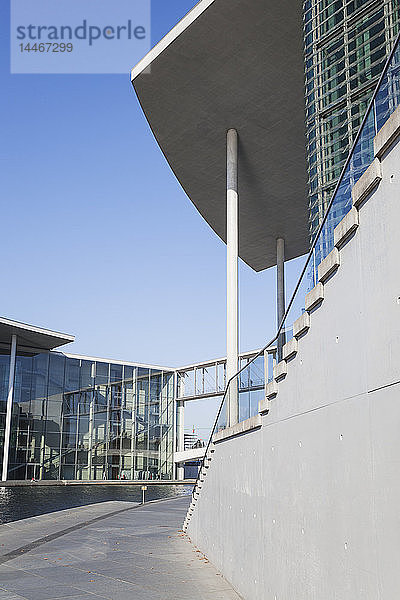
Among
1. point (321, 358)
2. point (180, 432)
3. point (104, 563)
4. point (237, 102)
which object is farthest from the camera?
point (180, 432)

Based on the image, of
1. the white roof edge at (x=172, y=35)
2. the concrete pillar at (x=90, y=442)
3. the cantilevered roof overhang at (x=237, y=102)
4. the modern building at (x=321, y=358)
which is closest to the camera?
the modern building at (x=321, y=358)

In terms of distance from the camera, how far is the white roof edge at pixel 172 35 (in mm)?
16469

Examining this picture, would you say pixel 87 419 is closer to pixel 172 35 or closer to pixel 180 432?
pixel 180 432

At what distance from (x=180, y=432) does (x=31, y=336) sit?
739 inches

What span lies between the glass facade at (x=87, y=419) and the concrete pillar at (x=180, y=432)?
2.11 feet

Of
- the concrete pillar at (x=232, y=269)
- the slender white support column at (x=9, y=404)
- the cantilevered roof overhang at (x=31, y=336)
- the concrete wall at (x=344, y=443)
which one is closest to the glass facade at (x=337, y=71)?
the concrete pillar at (x=232, y=269)

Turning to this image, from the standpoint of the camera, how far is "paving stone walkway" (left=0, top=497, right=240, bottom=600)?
28.4 feet

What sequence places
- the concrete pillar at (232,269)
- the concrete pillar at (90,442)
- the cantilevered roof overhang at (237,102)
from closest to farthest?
the cantilevered roof overhang at (237,102)
the concrete pillar at (232,269)
the concrete pillar at (90,442)

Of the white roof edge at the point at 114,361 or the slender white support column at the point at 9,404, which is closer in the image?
the slender white support column at the point at 9,404

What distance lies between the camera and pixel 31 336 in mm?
47938

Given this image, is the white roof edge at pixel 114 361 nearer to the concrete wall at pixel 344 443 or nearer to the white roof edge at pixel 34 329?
the white roof edge at pixel 34 329

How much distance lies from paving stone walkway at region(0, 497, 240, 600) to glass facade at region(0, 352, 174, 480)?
3287 centimetres

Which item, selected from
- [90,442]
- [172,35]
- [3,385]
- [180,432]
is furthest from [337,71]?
[180,432]

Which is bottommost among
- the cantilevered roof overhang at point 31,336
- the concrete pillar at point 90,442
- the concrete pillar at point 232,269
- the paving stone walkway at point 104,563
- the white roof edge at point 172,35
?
the paving stone walkway at point 104,563
